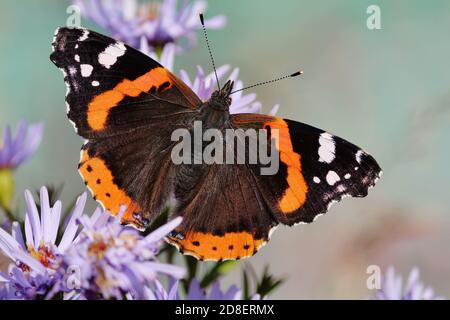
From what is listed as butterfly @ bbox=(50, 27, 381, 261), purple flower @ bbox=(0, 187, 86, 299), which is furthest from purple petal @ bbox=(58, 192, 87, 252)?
butterfly @ bbox=(50, 27, 381, 261)

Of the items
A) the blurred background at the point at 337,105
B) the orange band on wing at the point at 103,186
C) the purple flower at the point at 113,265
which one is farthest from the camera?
the blurred background at the point at 337,105

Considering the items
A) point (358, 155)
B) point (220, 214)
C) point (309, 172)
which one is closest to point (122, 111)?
point (220, 214)

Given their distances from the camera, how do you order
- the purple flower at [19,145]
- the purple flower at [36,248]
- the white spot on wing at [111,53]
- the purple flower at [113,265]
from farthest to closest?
the purple flower at [19,145] → the white spot on wing at [111,53] → the purple flower at [36,248] → the purple flower at [113,265]

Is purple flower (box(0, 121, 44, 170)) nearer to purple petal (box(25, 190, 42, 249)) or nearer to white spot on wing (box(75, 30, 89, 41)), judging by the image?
white spot on wing (box(75, 30, 89, 41))

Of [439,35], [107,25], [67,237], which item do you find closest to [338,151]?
[67,237]

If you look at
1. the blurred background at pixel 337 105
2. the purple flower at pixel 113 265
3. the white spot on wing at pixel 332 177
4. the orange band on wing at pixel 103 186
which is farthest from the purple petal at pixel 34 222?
the blurred background at pixel 337 105

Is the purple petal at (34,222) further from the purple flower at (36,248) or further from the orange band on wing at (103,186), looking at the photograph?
the orange band on wing at (103,186)

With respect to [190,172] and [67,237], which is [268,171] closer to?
[190,172]
